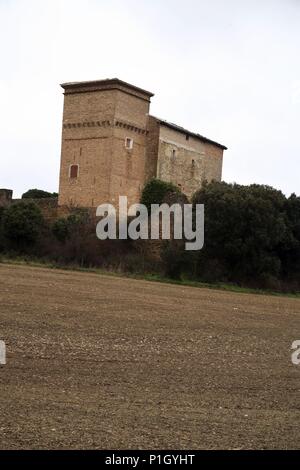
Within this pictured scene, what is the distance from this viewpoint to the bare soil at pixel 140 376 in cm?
761

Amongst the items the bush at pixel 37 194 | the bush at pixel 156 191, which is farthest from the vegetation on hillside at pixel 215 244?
the bush at pixel 37 194

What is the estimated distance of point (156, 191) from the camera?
50.2 meters

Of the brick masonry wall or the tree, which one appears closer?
the tree

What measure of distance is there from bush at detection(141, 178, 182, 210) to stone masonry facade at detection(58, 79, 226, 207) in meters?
1.99

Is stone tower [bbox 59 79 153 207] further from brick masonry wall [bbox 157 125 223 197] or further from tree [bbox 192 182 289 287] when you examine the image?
tree [bbox 192 182 289 287]

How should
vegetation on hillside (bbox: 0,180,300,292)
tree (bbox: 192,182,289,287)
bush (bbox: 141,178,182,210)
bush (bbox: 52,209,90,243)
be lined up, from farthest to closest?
bush (bbox: 141,178,182,210) → bush (bbox: 52,209,90,243) → vegetation on hillside (bbox: 0,180,300,292) → tree (bbox: 192,182,289,287)

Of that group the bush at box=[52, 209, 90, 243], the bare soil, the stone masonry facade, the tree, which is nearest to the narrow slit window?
the stone masonry facade

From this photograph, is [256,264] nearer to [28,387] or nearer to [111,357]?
[111,357]

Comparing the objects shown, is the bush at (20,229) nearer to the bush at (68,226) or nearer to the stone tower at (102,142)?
the bush at (68,226)

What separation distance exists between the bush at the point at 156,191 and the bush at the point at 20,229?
31.0 feet

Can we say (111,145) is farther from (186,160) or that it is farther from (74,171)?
(186,160)

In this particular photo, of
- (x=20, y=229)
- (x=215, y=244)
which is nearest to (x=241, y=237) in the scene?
(x=215, y=244)

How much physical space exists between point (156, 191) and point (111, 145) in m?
4.80

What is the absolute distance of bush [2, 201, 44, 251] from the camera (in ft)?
142
